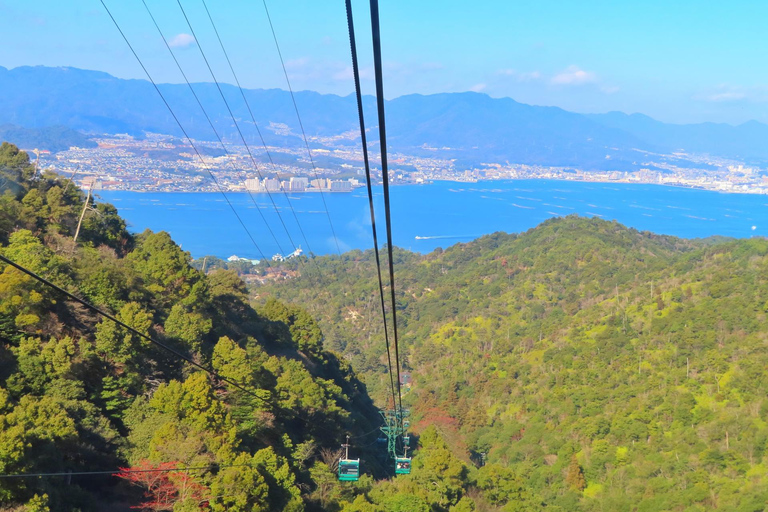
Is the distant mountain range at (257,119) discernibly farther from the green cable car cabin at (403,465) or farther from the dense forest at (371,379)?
the green cable car cabin at (403,465)

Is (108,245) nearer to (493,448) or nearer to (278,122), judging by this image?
(493,448)

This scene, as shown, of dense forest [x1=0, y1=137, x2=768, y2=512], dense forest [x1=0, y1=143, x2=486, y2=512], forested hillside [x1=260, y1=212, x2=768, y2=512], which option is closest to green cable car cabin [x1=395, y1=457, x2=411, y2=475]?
dense forest [x1=0, y1=137, x2=768, y2=512]

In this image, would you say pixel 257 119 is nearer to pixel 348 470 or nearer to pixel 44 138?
pixel 44 138

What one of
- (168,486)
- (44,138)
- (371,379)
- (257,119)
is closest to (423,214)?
(44,138)

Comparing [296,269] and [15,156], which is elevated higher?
[15,156]

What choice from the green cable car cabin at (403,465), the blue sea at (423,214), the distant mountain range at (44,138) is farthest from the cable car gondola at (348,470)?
the distant mountain range at (44,138)

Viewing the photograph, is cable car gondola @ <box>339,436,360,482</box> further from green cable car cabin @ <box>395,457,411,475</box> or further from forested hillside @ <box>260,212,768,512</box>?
forested hillside @ <box>260,212,768,512</box>

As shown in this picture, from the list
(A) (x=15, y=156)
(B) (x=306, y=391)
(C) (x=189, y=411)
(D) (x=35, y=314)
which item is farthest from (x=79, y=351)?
(A) (x=15, y=156)
